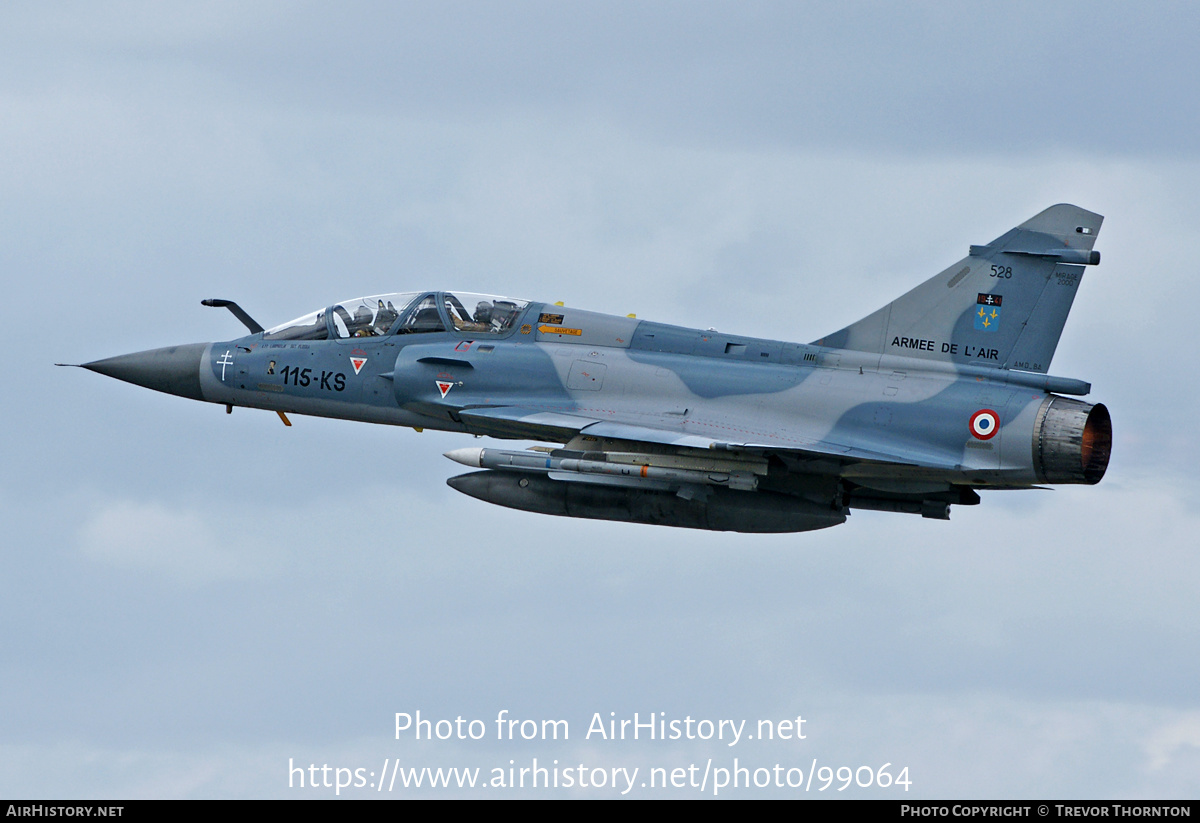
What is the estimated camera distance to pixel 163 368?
2508cm

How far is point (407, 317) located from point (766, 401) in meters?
5.08

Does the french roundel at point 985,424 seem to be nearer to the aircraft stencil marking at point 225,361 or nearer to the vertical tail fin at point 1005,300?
the vertical tail fin at point 1005,300

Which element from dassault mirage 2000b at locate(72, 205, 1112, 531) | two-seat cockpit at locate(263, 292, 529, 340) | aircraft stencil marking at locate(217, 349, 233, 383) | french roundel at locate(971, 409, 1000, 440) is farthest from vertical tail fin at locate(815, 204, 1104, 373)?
aircraft stencil marking at locate(217, 349, 233, 383)

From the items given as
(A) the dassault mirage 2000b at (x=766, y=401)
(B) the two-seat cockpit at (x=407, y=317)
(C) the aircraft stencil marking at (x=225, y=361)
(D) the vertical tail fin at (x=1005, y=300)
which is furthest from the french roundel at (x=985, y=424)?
(C) the aircraft stencil marking at (x=225, y=361)

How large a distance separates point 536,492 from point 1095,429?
6.75m

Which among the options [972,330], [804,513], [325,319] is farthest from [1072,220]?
[325,319]

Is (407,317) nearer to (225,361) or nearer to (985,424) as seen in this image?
(225,361)

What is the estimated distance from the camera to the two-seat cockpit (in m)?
23.7

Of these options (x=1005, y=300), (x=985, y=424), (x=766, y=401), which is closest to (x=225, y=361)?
(x=766, y=401)

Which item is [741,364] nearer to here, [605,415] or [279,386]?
[605,415]

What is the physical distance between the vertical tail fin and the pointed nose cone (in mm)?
8950

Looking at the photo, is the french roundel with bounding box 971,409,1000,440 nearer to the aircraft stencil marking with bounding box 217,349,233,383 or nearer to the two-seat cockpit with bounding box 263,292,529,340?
the two-seat cockpit with bounding box 263,292,529,340

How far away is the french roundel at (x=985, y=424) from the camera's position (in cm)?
2100

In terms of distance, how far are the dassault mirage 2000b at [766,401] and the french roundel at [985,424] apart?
0.02 meters
